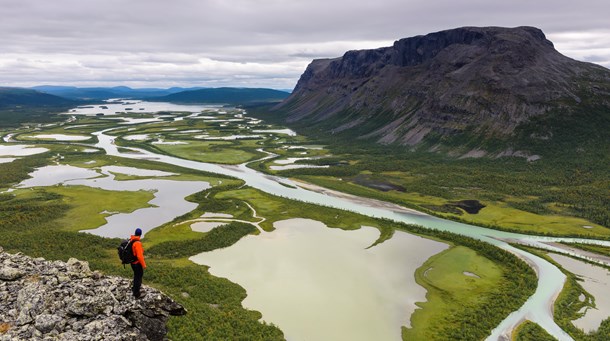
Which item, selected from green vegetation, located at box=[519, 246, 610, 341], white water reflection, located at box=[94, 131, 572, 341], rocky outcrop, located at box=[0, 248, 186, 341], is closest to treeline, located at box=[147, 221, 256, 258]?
white water reflection, located at box=[94, 131, 572, 341]

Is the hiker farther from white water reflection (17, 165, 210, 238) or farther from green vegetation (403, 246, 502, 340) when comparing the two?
white water reflection (17, 165, 210, 238)

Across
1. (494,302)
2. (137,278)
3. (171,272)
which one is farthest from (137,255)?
(494,302)

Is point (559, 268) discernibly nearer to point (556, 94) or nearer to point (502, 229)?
point (502, 229)

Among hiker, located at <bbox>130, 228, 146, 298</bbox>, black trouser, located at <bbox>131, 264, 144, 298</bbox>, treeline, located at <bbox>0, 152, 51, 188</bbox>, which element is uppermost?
hiker, located at <bbox>130, 228, 146, 298</bbox>

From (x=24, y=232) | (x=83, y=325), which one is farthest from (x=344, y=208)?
(x=83, y=325)

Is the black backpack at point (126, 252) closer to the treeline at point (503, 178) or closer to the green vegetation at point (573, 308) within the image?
the green vegetation at point (573, 308)

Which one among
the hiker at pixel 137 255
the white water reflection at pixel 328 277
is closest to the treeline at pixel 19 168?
the white water reflection at pixel 328 277
